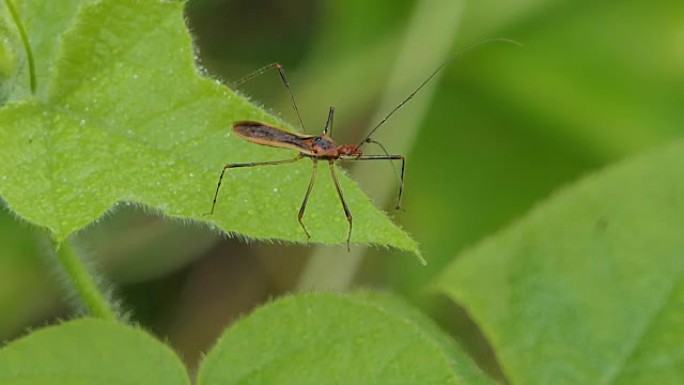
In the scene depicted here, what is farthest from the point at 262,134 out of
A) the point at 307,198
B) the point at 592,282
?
the point at 592,282

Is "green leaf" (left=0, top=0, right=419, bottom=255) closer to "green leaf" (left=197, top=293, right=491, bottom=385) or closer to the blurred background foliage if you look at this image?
"green leaf" (left=197, top=293, right=491, bottom=385)

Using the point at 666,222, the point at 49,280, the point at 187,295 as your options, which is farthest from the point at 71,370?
the point at 187,295

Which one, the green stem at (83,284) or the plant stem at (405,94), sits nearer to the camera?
the green stem at (83,284)

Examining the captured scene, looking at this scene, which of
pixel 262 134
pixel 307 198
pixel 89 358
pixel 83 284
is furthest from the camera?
pixel 83 284

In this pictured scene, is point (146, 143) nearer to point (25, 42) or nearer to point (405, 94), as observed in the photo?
point (25, 42)

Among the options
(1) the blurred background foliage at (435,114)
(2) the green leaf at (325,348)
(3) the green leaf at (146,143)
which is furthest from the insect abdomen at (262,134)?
(1) the blurred background foliage at (435,114)

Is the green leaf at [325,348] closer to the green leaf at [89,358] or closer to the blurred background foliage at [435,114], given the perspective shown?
the green leaf at [89,358]

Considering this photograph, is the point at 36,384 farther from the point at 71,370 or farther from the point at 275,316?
the point at 275,316
